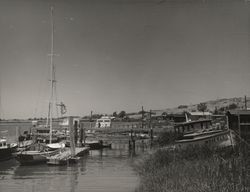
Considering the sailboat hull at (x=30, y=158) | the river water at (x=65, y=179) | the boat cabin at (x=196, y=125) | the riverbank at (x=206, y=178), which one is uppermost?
the boat cabin at (x=196, y=125)

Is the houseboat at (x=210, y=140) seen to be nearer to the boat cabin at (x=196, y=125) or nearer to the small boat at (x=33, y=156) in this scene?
the boat cabin at (x=196, y=125)

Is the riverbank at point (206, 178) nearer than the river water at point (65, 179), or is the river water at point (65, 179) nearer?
the riverbank at point (206, 178)

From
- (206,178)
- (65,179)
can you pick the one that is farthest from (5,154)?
(206,178)

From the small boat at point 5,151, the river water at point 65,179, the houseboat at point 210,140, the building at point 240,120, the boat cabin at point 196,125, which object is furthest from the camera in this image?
the small boat at point 5,151

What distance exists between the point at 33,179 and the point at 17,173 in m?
5.31

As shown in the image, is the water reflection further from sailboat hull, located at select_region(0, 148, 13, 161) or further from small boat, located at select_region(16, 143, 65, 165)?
sailboat hull, located at select_region(0, 148, 13, 161)

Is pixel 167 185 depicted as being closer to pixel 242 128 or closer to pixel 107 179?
pixel 107 179

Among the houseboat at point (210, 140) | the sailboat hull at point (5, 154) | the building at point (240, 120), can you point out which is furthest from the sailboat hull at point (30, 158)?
the building at point (240, 120)

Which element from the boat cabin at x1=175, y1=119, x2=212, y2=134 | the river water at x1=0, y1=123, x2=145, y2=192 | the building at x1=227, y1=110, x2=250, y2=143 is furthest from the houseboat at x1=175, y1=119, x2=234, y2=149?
the boat cabin at x1=175, y1=119, x2=212, y2=134

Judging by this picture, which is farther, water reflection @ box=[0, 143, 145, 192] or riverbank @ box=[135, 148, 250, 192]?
water reflection @ box=[0, 143, 145, 192]

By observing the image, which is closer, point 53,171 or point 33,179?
point 33,179

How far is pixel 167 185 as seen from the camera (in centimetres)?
1717

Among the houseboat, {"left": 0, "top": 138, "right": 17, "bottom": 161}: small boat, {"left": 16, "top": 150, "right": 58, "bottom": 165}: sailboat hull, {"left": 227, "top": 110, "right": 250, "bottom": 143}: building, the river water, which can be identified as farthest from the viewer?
{"left": 0, "top": 138, "right": 17, "bottom": 161}: small boat

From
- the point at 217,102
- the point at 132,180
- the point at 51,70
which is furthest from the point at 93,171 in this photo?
the point at 217,102
